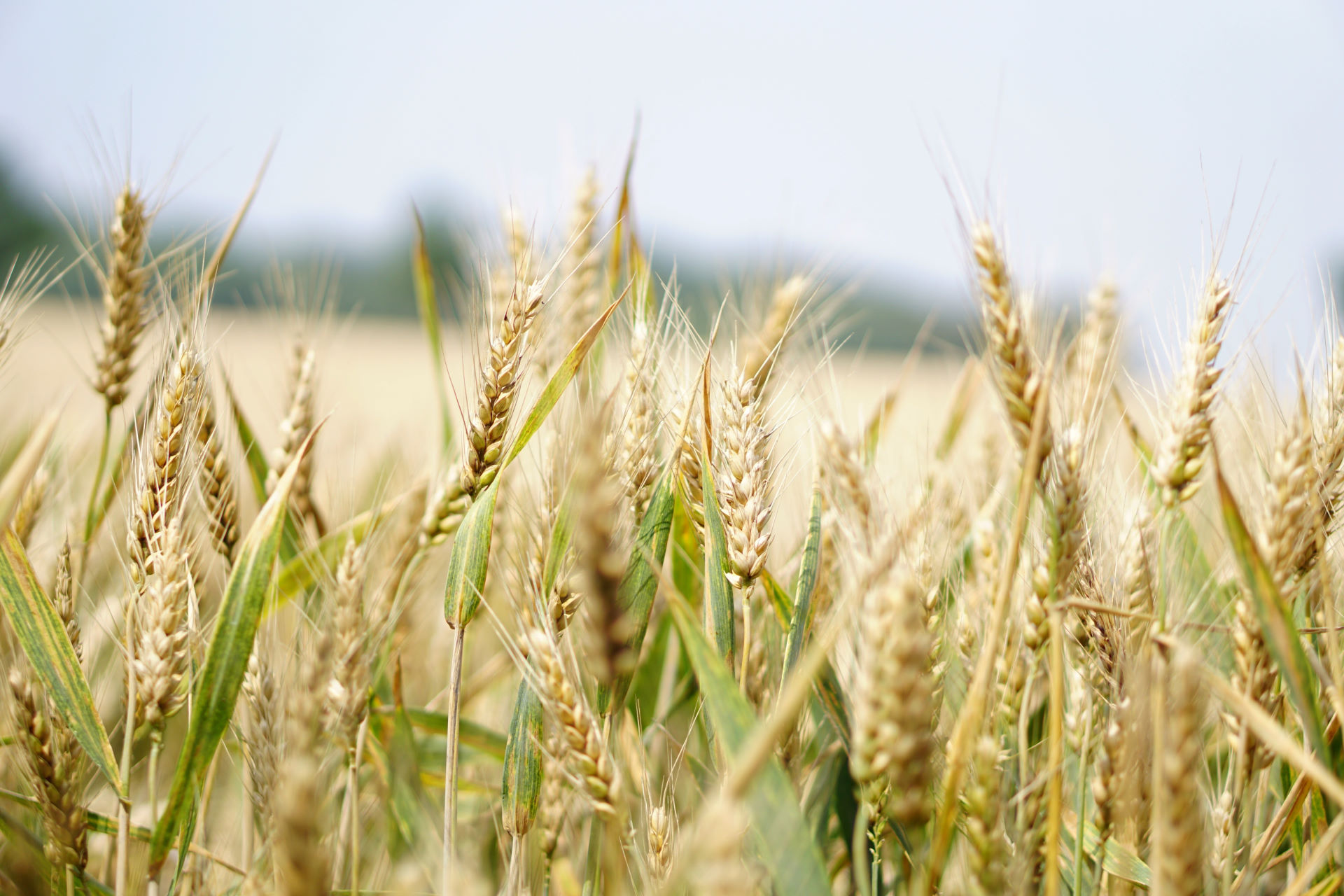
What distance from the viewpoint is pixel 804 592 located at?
909 mm

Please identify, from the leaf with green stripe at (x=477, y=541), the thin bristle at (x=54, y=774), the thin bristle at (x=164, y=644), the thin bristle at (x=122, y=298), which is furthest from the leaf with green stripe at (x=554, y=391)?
the thin bristle at (x=122, y=298)

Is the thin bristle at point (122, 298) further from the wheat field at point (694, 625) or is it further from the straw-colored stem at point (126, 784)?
the straw-colored stem at point (126, 784)

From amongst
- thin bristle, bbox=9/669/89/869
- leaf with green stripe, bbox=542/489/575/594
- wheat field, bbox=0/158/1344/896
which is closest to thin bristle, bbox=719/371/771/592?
wheat field, bbox=0/158/1344/896

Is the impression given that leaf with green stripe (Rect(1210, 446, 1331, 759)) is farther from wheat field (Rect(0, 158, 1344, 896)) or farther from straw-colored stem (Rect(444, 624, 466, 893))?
straw-colored stem (Rect(444, 624, 466, 893))

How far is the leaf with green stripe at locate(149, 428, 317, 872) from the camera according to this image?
2.62ft

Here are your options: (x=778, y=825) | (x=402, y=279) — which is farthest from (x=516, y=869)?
(x=402, y=279)

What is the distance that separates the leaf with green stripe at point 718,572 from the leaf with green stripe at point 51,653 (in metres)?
0.71

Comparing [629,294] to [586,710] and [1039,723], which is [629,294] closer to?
[586,710]

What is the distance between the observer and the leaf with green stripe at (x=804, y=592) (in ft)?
2.93

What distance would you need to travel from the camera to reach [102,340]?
124cm

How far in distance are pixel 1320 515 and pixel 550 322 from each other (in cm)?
117

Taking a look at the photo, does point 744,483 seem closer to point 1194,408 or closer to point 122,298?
point 1194,408

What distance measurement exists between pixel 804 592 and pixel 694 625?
26cm

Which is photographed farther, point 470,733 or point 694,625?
point 470,733
